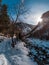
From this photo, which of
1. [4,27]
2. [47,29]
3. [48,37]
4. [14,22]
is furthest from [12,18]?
[4,27]

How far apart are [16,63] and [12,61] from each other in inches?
24.6

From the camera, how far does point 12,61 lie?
12320 mm

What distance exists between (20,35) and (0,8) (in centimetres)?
1064

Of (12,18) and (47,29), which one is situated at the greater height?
(12,18)

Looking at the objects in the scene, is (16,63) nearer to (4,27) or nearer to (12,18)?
(12,18)

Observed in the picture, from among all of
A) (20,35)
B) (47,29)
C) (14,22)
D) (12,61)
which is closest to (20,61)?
(12,61)

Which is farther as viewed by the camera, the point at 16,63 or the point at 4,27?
the point at 4,27

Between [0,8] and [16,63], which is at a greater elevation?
[0,8]

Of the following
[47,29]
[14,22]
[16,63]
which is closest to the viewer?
[16,63]

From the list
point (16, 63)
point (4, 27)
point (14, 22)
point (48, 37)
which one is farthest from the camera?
point (4, 27)

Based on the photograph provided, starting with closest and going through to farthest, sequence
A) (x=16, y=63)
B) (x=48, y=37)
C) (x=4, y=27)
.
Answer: (x=16, y=63)
(x=48, y=37)
(x=4, y=27)

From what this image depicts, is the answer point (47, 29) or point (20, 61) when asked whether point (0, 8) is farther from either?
point (20, 61)

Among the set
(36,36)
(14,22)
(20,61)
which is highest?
(14,22)

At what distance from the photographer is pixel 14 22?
19375mm
